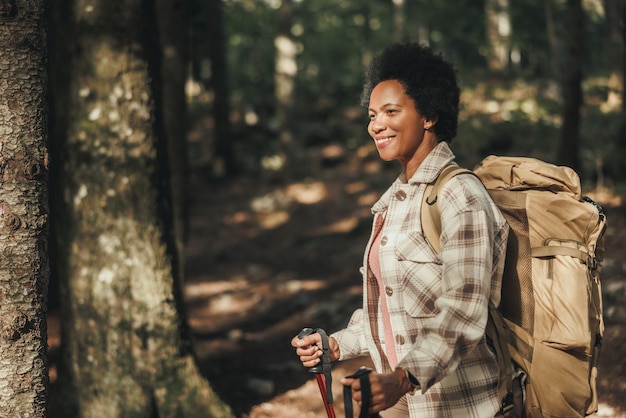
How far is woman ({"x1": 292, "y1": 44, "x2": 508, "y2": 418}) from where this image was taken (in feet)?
7.23

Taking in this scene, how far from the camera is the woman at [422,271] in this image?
7.23ft

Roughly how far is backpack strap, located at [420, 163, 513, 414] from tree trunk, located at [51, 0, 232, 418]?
289cm

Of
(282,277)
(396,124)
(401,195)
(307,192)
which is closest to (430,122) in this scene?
(396,124)

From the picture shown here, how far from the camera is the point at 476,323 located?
221 centimetres

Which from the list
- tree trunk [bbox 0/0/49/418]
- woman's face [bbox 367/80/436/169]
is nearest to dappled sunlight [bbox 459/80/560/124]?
woman's face [bbox 367/80/436/169]

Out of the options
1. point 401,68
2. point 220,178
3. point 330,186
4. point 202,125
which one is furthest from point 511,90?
point 401,68

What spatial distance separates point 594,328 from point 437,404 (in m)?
0.71

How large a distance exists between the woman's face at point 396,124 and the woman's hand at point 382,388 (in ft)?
3.00

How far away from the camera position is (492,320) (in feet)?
8.09

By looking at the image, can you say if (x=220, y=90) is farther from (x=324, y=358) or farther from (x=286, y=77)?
(x=324, y=358)

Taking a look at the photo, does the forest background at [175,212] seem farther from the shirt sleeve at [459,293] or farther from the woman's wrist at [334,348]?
the shirt sleeve at [459,293]

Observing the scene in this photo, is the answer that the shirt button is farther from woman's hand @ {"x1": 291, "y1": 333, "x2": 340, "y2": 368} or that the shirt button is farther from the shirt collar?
woman's hand @ {"x1": 291, "y1": 333, "x2": 340, "y2": 368}

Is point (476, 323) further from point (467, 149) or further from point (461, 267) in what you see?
point (467, 149)

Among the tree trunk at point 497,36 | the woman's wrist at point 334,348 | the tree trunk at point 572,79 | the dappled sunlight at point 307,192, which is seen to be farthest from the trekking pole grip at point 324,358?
the tree trunk at point 497,36
